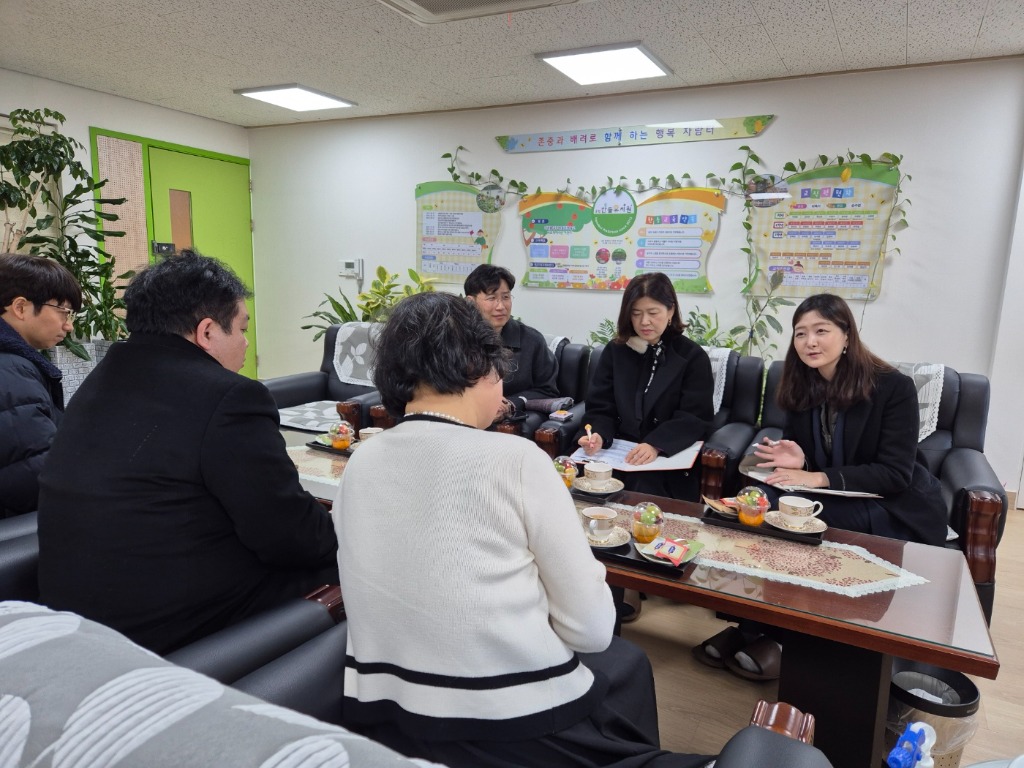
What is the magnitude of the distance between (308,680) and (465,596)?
34 centimetres

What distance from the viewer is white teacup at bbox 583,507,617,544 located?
1.66m

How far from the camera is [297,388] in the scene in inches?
154

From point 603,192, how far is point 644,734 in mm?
3771

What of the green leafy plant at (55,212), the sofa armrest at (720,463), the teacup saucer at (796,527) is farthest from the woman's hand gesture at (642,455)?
the green leafy plant at (55,212)

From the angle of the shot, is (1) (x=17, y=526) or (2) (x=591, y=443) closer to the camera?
(1) (x=17, y=526)

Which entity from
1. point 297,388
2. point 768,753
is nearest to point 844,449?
point 768,753

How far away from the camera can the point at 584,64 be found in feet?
11.7

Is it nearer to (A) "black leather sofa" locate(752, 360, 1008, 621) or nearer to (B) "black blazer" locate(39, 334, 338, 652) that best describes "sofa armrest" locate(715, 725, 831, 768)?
(B) "black blazer" locate(39, 334, 338, 652)

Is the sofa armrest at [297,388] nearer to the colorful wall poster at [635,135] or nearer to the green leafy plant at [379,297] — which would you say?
the green leafy plant at [379,297]

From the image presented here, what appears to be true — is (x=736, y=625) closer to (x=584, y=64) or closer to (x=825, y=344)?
(x=825, y=344)

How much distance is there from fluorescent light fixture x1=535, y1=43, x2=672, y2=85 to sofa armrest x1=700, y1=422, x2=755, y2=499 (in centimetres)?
205

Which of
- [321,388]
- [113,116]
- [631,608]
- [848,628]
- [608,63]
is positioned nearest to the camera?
[848,628]

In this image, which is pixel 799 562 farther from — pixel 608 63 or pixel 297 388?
pixel 297 388

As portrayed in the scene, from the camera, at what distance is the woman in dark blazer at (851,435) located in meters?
2.09
